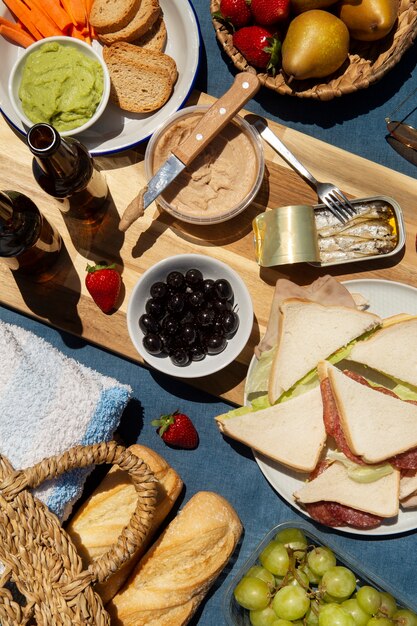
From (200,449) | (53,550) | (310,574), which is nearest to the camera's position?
(53,550)

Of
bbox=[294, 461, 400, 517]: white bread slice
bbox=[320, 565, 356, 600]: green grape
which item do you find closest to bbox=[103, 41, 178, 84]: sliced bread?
bbox=[294, 461, 400, 517]: white bread slice

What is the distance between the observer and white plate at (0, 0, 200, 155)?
1.70 m

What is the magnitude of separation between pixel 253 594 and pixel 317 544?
0.69 ft

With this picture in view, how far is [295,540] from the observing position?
1.65 m

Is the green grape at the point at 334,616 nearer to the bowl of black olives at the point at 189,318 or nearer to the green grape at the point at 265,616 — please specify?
the green grape at the point at 265,616

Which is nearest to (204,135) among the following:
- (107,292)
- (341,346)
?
(107,292)

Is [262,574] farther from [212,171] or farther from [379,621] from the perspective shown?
[212,171]

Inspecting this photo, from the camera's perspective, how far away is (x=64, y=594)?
1.42 meters

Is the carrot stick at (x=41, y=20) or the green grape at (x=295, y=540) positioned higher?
the carrot stick at (x=41, y=20)

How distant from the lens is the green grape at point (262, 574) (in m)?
1.63

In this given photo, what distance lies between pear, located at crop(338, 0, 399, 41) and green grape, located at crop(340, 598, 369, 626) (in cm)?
138

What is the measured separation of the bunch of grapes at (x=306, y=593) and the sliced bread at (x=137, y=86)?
113 centimetres

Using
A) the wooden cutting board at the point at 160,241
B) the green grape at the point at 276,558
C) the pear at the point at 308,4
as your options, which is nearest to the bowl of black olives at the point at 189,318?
the wooden cutting board at the point at 160,241

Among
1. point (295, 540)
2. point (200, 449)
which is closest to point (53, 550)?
point (200, 449)
